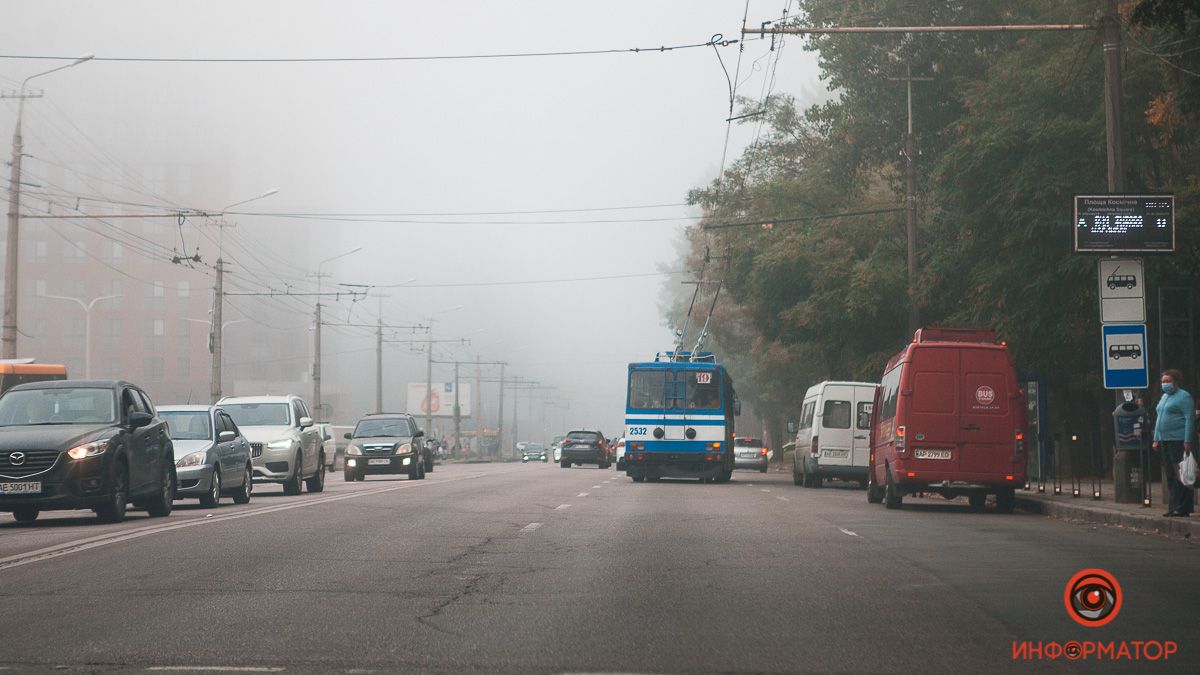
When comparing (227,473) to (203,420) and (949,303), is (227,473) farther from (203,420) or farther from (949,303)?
(949,303)

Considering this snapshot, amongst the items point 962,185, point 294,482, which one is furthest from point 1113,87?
point 294,482

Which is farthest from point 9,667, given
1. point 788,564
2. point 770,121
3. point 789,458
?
→ point 789,458

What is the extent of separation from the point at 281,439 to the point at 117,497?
1047 centimetres

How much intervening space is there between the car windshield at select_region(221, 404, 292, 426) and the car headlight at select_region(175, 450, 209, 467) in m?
6.66

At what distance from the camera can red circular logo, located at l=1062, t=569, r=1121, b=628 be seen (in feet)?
30.6

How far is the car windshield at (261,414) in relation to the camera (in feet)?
98.2

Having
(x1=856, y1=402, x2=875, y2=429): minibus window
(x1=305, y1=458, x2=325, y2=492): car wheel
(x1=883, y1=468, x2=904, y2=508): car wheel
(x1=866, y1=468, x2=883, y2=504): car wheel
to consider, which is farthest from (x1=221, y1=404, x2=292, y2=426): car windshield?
(x1=856, y1=402, x2=875, y2=429): minibus window

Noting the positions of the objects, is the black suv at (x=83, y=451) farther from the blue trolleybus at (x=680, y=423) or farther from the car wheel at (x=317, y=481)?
the blue trolleybus at (x=680, y=423)

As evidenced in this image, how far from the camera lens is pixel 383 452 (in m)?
40.1

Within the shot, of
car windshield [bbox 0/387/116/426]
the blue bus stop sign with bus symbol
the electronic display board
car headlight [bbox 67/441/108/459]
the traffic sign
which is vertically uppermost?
the electronic display board

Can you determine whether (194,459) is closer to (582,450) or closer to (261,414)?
(261,414)

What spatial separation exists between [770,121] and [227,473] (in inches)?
1788

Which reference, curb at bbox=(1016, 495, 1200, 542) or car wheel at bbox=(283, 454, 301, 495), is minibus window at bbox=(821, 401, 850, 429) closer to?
curb at bbox=(1016, 495, 1200, 542)

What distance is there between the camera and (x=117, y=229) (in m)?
121
